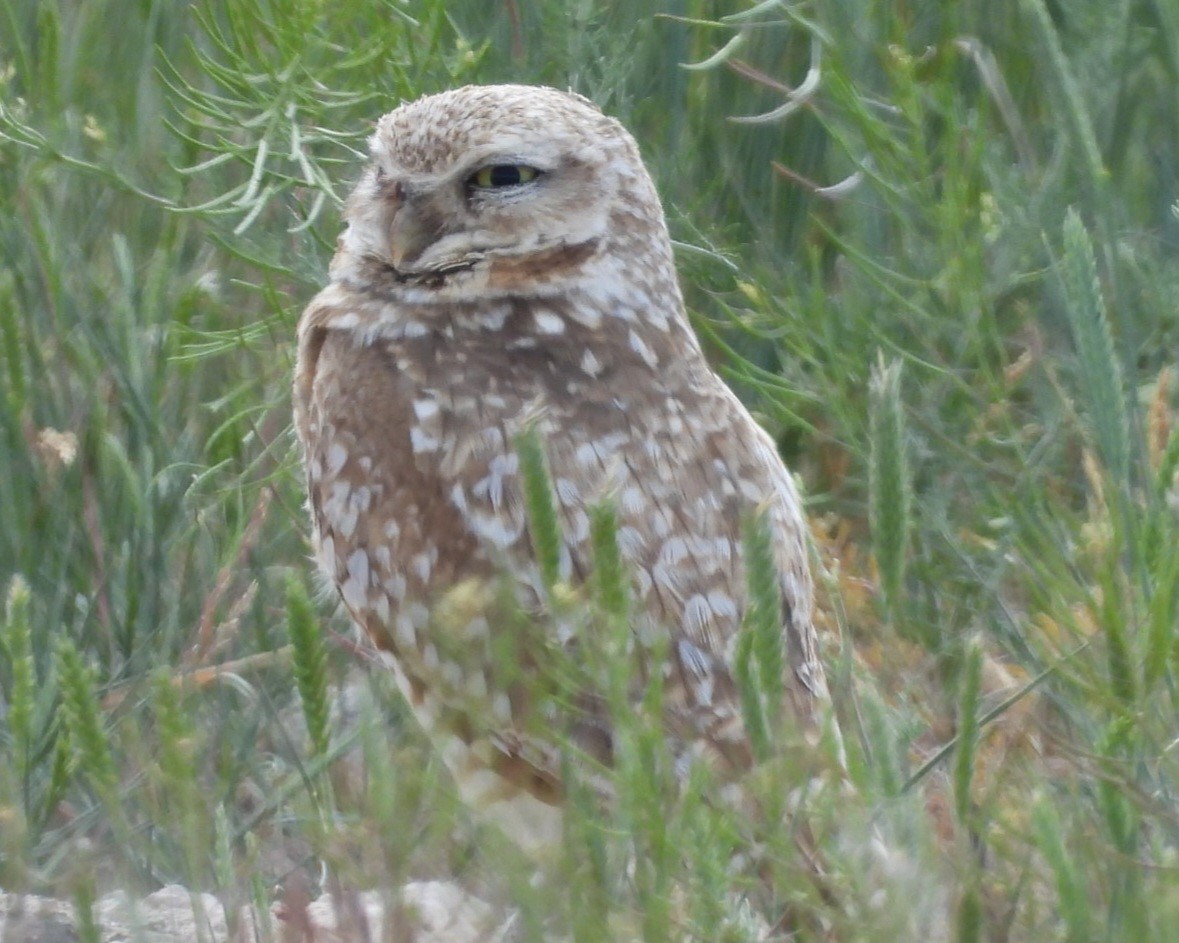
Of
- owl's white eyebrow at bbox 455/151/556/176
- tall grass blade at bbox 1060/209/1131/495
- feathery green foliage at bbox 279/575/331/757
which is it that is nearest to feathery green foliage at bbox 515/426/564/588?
feathery green foliage at bbox 279/575/331/757

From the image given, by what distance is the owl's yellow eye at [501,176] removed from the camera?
2812 mm

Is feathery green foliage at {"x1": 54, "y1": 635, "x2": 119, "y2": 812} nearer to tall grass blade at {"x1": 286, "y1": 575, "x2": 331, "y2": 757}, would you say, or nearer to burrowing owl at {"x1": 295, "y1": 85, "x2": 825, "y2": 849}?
tall grass blade at {"x1": 286, "y1": 575, "x2": 331, "y2": 757}

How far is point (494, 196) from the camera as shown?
2.84 metres

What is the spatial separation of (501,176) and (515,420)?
0.48m

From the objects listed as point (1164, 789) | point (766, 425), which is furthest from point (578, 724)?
point (766, 425)

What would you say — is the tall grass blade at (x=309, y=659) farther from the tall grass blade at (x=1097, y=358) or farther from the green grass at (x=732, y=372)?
the tall grass blade at (x=1097, y=358)

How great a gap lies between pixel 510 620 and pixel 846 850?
13.2 inches

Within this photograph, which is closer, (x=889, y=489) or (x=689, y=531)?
(x=889, y=489)

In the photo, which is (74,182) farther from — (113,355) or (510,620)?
(510,620)

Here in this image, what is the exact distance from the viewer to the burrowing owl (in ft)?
8.19

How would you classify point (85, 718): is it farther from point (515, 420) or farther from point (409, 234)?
point (409, 234)

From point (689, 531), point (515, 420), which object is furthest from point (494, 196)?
point (689, 531)

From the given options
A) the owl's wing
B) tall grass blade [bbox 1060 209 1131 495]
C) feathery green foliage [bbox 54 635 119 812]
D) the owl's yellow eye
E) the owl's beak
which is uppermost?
tall grass blade [bbox 1060 209 1131 495]

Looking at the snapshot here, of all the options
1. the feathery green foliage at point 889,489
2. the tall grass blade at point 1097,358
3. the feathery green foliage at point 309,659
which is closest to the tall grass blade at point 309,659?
the feathery green foliage at point 309,659
